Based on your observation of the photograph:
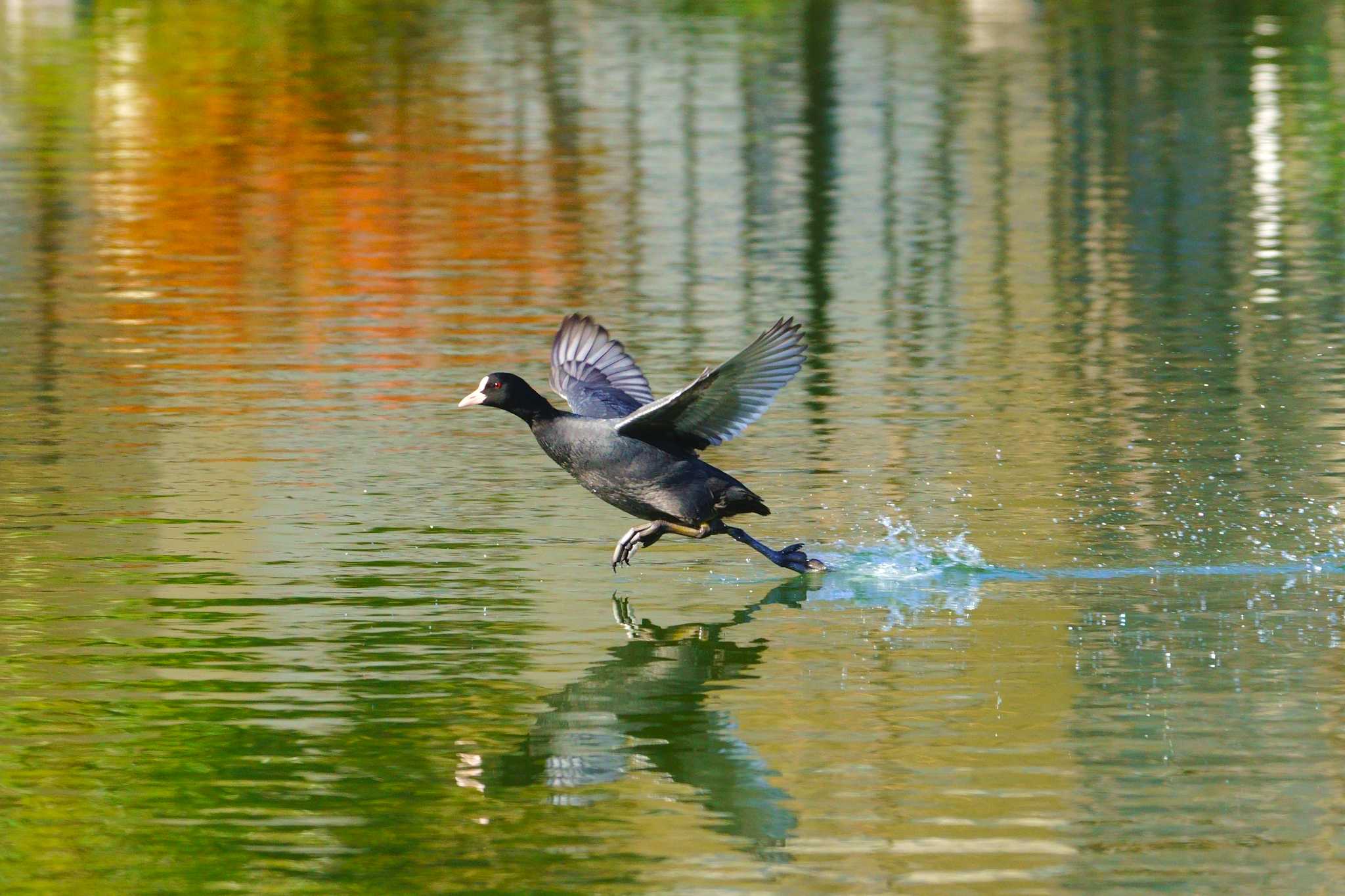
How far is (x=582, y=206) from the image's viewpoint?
26250 mm

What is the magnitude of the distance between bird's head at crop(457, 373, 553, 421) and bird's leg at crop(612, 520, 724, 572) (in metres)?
0.65

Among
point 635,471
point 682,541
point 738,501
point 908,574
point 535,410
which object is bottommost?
point 682,541

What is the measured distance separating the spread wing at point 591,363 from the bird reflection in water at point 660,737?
1.94m

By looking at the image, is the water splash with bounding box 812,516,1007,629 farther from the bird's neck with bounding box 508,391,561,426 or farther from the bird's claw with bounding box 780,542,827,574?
the bird's neck with bounding box 508,391,561,426

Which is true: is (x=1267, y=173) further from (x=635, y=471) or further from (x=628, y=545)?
(x=635, y=471)

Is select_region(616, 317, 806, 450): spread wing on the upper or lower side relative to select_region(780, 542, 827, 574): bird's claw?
upper

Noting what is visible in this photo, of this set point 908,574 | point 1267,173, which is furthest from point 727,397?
point 1267,173

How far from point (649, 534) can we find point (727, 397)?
2.41ft

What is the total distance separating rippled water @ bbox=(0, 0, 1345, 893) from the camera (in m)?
8.33

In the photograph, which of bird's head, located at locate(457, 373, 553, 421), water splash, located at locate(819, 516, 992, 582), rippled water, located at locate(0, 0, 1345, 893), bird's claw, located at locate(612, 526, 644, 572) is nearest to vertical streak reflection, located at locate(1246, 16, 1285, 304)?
rippled water, located at locate(0, 0, 1345, 893)

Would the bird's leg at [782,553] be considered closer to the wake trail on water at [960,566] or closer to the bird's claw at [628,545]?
the wake trail on water at [960,566]

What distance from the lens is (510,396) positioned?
11.8 metres

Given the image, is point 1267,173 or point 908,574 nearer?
point 908,574

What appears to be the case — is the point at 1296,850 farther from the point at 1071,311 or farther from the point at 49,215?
the point at 49,215
